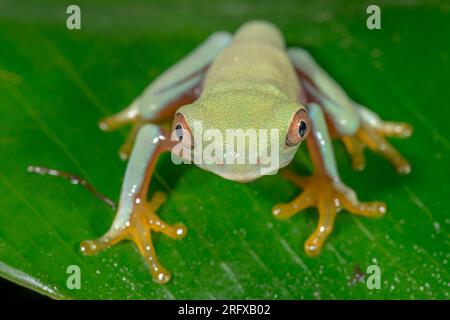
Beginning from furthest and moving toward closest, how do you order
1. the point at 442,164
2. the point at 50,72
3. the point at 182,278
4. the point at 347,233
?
the point at 50,72
the point at 442,164
the point at 347,233
the point at 182,278

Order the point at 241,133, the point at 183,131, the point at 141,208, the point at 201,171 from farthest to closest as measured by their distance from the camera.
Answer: the point at 201,171, the point at 141,208, the point at 183,131, the point at 241,133

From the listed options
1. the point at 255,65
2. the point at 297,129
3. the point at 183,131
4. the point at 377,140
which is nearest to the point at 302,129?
the point at 297,129

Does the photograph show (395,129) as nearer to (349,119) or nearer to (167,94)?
(349,119)

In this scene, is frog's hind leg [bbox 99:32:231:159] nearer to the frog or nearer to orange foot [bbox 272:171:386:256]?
the frog

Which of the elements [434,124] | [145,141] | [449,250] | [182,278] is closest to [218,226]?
[182,278]

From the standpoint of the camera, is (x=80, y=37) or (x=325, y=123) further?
(x=80, y=37)

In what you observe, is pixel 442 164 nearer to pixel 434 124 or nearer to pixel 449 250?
pixel 434 124

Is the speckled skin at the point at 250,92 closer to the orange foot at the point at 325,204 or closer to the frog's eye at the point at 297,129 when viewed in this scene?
the frog's eye at the point at 297,129
